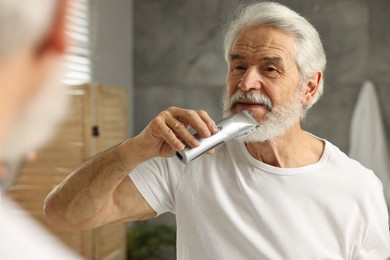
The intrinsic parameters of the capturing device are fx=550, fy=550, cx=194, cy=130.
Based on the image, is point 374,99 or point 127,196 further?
point 374,99

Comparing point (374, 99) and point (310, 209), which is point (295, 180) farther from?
point (374, 99)

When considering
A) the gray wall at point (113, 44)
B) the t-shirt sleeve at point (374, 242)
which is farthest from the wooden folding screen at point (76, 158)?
the t-shirt sleeve at point (374, 242)


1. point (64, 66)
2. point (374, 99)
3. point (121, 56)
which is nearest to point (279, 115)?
point (64, 66)

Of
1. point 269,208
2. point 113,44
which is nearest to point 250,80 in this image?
point 269,208


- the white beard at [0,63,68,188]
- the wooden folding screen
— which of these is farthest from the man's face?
the wooden folding screen

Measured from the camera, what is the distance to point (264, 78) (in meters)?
1.30

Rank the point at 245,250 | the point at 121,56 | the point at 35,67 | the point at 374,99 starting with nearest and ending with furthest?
the point at 35,67
the point at 245,250
the point at 374,99
the point at 121,56

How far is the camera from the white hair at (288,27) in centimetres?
133

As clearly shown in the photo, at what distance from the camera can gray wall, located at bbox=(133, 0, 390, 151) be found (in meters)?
3.25

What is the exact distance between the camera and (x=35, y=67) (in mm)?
185

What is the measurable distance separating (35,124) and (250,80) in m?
1.09

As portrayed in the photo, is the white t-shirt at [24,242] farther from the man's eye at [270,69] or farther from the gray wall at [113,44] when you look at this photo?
the gray wall at [113,44]

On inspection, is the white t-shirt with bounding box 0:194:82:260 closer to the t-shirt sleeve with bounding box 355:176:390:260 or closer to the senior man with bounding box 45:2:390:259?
the senior man with bounding box 45:2:390:259

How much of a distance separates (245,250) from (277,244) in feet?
0.24
